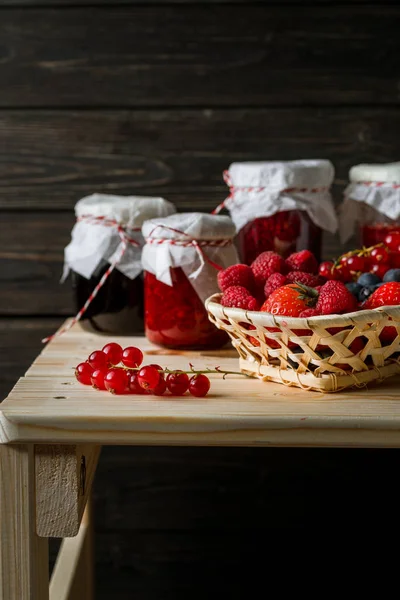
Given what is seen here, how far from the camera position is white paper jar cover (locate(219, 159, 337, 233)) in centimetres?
98

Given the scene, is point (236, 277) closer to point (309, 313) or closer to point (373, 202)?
point (309, 313)

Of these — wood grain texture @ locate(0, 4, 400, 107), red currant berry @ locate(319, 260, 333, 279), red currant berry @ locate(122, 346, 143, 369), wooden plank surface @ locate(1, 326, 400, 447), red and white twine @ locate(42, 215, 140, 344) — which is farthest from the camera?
wood grain texture @ locate(0, 4, 400, 107)

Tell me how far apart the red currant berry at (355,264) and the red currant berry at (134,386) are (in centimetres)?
32

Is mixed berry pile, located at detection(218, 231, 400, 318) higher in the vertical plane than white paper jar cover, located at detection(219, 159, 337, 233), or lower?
lower

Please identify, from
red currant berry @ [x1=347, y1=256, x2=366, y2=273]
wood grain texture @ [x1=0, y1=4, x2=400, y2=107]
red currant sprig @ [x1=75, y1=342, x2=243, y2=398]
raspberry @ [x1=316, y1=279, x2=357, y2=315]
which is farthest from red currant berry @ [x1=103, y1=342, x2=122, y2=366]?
wood grain texture @ [x1=0, y1=4, x2=400, y2=107]

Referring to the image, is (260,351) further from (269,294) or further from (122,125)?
(122,125)

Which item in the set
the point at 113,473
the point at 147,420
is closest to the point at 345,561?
the point at 113,473

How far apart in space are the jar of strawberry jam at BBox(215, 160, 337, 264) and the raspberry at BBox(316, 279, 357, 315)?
255 millimetres

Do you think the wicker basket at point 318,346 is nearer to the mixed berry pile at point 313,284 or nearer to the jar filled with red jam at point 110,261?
the mixed berry pile at point 313,284

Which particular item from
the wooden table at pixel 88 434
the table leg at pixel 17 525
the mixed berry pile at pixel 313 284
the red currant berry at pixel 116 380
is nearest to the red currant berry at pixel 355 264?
the mixed berry pile at pixel 313 284

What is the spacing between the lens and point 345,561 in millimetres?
1312

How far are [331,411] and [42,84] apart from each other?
79cm

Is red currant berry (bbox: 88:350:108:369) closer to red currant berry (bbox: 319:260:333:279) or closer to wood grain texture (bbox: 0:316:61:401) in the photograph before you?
red currant berry (bbox: 319:260:333:279)

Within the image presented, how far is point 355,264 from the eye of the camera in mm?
923
